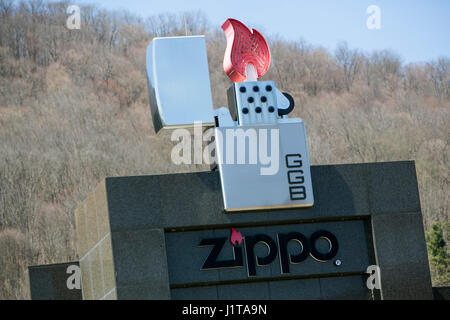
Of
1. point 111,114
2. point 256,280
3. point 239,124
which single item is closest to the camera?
point 256,280

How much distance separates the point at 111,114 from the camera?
69875 millimetres

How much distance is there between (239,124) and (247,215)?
1.66 m

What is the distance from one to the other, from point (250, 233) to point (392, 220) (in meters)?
2.70

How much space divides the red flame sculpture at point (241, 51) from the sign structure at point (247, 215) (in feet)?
0.08

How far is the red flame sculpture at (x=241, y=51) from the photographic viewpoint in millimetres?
13242

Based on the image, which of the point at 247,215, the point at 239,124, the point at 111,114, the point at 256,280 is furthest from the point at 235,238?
the point at 111,114

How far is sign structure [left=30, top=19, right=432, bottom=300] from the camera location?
12.1m

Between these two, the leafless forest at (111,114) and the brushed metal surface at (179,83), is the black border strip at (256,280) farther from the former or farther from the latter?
the leafless forest at (111,114)

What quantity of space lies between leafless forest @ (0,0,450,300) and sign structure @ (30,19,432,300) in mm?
31424

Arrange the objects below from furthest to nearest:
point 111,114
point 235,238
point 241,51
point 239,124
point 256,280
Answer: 1. point 111,114
2. point 241,51
3. point 239,124
4. point 256,280
5. point 235,238

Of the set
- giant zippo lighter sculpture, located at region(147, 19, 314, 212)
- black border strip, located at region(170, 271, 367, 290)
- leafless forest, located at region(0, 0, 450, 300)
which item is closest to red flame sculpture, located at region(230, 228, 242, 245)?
giant zippo lighter sculpture, located at region(147, 19, 314, 212)

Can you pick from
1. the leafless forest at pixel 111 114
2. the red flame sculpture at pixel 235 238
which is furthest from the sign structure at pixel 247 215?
the leafless forest at pixel 111 114

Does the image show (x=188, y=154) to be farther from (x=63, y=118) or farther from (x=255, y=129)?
(x=255, y=129)

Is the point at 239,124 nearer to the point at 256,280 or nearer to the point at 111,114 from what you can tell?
the point at 256,280
